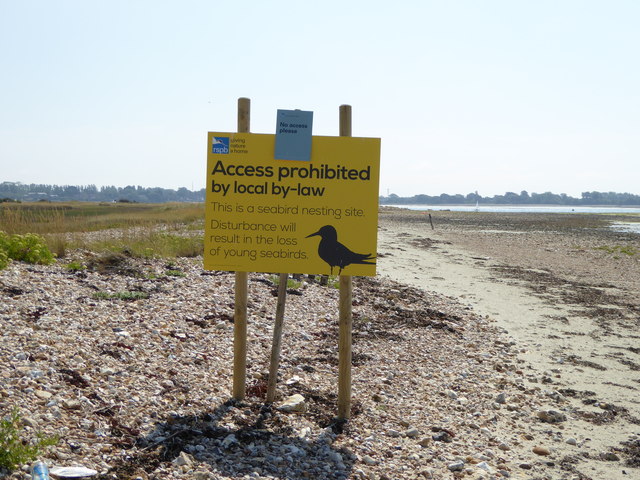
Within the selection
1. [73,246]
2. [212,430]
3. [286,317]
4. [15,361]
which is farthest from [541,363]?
[73,246]

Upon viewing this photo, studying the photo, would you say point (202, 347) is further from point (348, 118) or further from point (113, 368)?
point (348, 118)

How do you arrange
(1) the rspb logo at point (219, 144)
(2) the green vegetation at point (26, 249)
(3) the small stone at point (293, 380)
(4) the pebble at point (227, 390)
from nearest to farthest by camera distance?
(4) the pebble at point (227, 390)
(1) the rspb logo at point (219, 144)
(3) the small stone at point (293, 380)
(2) the green vegetation at point (26, 249)

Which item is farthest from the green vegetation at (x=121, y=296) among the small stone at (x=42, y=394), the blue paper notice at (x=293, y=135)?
the blue paper notice at (x=293, y=135)

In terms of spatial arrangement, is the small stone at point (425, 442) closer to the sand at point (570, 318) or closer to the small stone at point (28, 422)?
the sand at point (570, 318)

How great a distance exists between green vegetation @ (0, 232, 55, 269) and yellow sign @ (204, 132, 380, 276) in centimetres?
584

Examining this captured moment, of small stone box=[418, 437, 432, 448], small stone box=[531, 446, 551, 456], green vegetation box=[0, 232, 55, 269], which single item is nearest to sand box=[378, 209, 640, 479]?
small stone box=[531, 446, 551, 456]

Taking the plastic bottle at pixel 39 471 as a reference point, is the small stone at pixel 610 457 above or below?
below

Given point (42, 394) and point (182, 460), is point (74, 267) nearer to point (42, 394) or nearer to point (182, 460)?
point (42, 394)

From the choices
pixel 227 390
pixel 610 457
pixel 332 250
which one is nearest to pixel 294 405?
pixel 227 390

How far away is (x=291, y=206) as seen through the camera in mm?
5691

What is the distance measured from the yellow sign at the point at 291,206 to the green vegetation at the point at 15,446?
7.44 feet

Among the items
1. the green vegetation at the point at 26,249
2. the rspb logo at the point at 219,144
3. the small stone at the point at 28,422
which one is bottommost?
the small stone at the point at 28,422

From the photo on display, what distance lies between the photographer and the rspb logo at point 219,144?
557cm

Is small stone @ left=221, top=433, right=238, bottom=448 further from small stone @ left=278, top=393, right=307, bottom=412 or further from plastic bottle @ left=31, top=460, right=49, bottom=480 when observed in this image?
plastic bottle @ left=31, top=460, right=49, bottom=480
